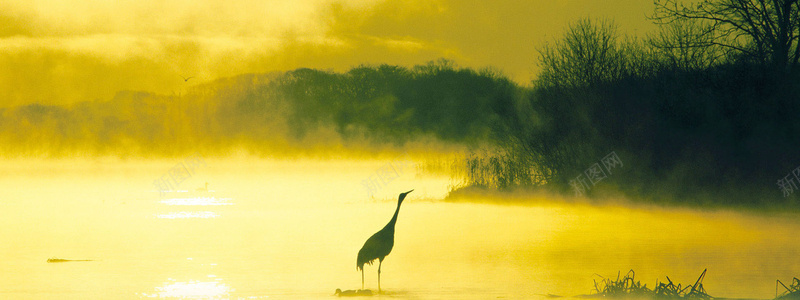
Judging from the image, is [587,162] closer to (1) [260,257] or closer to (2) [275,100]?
(1) [260,257]

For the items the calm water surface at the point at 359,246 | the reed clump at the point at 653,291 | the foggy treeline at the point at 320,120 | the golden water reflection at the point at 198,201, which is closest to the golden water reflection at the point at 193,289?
the calm water surface at the point at 359,246

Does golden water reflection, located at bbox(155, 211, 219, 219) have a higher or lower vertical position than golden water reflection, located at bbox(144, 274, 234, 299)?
higher

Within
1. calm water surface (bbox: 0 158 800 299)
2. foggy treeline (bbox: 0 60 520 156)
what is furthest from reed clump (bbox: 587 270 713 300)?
foggy treeline (bbox: 0 60 520 156)

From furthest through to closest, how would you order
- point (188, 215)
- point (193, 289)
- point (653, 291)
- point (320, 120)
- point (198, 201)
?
point (320, 120) < point (198, 201) < point (188, 215) < point (193, 289) < point (653, 291)

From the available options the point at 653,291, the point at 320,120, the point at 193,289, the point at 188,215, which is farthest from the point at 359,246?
the point at 320,120

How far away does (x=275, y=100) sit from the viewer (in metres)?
71.1

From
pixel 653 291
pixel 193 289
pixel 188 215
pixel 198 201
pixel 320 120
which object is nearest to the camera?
pixel 653 291

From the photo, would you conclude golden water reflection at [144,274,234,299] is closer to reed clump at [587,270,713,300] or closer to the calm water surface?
the calm water surface

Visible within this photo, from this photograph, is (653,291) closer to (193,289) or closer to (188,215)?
(193,289)

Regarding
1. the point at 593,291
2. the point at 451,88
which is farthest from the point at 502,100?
the point at 451,88

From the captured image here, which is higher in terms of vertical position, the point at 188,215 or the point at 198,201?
the point at 198,201

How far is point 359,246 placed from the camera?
12.1 metres

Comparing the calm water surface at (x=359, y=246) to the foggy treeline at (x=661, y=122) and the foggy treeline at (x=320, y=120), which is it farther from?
the foggy treeline at (x=320, y=120)

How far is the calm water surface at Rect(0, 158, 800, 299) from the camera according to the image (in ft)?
28.0
